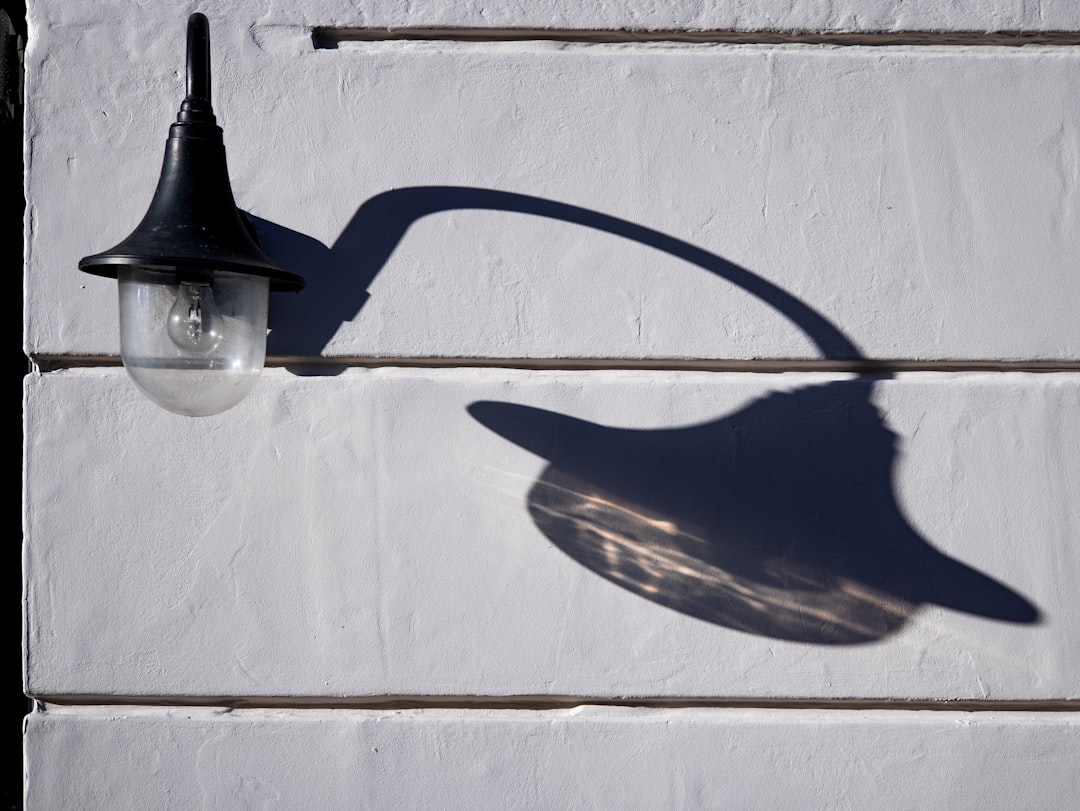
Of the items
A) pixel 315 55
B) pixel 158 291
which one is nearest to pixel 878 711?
pixel 158 291

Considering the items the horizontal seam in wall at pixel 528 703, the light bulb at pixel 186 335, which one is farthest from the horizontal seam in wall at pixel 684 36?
the horizontal seam in wall at pixel 528 703

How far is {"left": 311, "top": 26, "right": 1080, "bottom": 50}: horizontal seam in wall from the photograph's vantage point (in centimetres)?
169

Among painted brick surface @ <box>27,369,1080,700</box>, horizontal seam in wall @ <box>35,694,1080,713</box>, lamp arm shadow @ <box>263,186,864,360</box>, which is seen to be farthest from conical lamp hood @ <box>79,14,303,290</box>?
horizontal seam in wall @ <box>35,694,1080,713</box>

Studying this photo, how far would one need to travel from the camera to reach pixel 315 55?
1675 mm

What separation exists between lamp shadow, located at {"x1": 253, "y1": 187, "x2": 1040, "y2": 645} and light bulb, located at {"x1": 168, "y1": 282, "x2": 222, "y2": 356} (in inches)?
12.9

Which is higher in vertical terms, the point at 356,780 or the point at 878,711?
the point at 878,711

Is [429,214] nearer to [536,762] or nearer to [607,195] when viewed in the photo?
[607,195]

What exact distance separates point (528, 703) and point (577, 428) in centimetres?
57

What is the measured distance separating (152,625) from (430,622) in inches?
21.8

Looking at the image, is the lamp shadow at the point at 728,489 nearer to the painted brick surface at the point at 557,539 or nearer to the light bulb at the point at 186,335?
the painted brick surface at the point at 557,539

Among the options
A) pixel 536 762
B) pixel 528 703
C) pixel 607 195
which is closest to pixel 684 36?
pixel 607 195

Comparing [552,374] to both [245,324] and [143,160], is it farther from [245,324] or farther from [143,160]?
[143,160]

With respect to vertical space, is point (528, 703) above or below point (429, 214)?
below

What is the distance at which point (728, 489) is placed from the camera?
1669 millimetres
